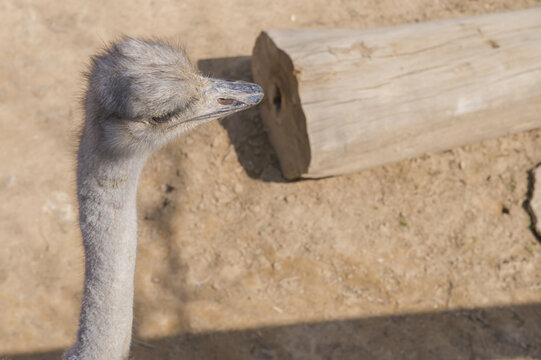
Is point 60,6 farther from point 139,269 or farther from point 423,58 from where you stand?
point 423,58

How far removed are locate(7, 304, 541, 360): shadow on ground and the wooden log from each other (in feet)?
3.62

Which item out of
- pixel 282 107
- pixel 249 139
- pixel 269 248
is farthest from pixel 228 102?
pixel 249 139

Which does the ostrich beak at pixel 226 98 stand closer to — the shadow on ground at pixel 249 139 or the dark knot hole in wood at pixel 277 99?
the dark knot hole in wood at pixel 277 99

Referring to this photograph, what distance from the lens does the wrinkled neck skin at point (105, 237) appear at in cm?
189

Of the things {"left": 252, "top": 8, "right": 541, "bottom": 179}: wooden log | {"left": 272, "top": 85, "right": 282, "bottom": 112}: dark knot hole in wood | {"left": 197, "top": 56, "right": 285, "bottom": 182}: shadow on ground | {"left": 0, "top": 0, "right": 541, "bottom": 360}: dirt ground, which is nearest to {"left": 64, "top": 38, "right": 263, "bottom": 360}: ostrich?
{"left": 0, "top": 0, "right": 541, "bottom": 360}: dirt ground

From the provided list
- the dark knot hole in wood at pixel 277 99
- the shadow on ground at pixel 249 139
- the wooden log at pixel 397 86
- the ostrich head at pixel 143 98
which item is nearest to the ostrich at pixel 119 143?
the ostrich head at pixel 143 98

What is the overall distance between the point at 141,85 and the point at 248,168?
8.51 ft

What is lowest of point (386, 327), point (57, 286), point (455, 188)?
point (386, 327)

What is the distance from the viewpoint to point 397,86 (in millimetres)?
3699

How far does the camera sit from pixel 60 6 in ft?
17.6

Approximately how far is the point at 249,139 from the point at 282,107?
636mm

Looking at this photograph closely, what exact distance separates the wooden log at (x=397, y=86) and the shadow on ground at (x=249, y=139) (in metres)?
0.34

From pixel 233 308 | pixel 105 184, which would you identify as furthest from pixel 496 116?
pixel 105 184

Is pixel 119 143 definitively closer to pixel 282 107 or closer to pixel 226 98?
pixel 226 98
